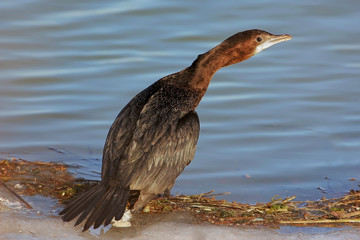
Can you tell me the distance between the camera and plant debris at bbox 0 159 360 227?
5.75 meters

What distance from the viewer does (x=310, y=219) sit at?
578 cm

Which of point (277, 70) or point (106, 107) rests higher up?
point (277, 70)

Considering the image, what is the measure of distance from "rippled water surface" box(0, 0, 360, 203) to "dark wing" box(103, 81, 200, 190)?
1.27 m

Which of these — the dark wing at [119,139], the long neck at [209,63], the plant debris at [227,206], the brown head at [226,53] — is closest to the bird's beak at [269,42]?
the brown head at [226,53]

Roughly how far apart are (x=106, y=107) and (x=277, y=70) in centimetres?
269

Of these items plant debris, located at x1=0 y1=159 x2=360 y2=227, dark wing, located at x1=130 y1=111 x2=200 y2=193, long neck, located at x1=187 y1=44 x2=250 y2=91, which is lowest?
plant debris, located at x1=0 y1=159 x2=360 y2=227

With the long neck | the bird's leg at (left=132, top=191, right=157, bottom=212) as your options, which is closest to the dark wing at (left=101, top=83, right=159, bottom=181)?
the bird's leg at (left=132, top=191, right=157, bottom=212)

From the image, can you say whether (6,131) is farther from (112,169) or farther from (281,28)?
(281,28)

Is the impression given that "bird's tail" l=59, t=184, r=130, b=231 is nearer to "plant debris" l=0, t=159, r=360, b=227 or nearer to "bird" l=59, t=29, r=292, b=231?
"bird" l=59, t=29, r=292, b=231

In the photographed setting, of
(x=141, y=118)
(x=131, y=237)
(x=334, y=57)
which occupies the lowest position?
(x=131, y=237)

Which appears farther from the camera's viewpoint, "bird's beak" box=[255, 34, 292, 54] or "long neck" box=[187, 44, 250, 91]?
"bird's beak" box=[255, 34, 292, 54]

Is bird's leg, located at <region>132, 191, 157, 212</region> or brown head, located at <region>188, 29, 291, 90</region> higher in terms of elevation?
brown head, located at <region>188, 29, 291, 90</region>

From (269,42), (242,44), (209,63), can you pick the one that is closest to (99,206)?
(209,63)

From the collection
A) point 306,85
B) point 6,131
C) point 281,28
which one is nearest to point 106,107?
point 6,131
